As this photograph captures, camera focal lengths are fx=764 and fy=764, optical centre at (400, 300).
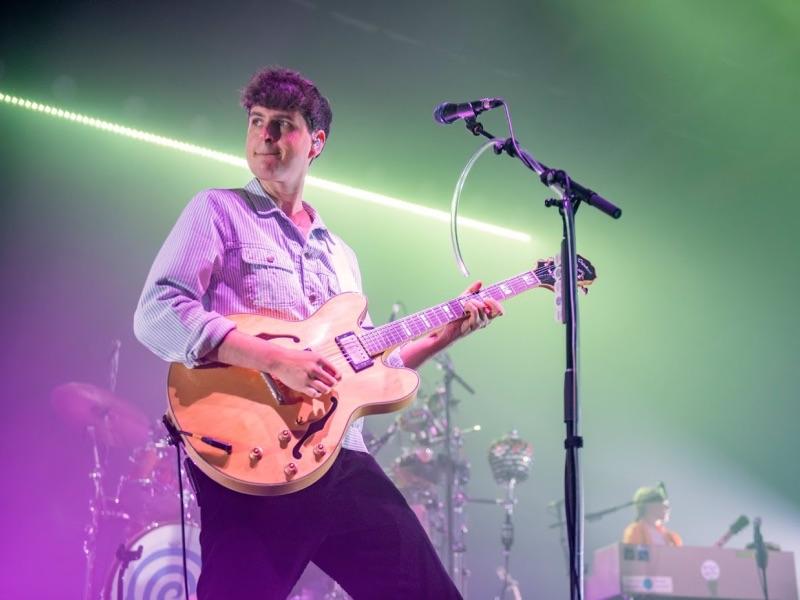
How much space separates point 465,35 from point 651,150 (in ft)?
9.11

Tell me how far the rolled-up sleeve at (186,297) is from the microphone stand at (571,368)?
109cm

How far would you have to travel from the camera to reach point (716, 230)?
9547 mm

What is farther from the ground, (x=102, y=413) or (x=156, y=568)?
(x=102, y=413)

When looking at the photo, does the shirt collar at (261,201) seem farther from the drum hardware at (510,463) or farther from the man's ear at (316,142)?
the drum hardware at (510,463)

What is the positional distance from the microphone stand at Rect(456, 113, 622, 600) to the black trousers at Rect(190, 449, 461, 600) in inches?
18.6

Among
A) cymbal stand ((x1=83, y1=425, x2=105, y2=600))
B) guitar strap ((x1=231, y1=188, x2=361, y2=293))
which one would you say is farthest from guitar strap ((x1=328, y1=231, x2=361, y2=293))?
cymbal stand ((x1=83, y1=425, x2=105, y2=600))

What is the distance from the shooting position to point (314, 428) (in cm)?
248

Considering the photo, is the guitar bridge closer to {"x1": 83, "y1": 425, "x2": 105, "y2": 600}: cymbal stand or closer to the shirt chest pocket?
the shirt chest pocket

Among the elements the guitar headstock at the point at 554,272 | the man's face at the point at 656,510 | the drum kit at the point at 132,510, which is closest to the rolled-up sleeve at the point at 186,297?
the guitar headstock at the point at 554,272

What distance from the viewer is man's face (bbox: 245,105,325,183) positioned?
303cm

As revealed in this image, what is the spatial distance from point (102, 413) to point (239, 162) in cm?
352

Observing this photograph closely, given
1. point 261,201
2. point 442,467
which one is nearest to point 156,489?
point 442,467

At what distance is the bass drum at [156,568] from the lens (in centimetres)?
585

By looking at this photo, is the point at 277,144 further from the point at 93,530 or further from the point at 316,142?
the point at 93,530
